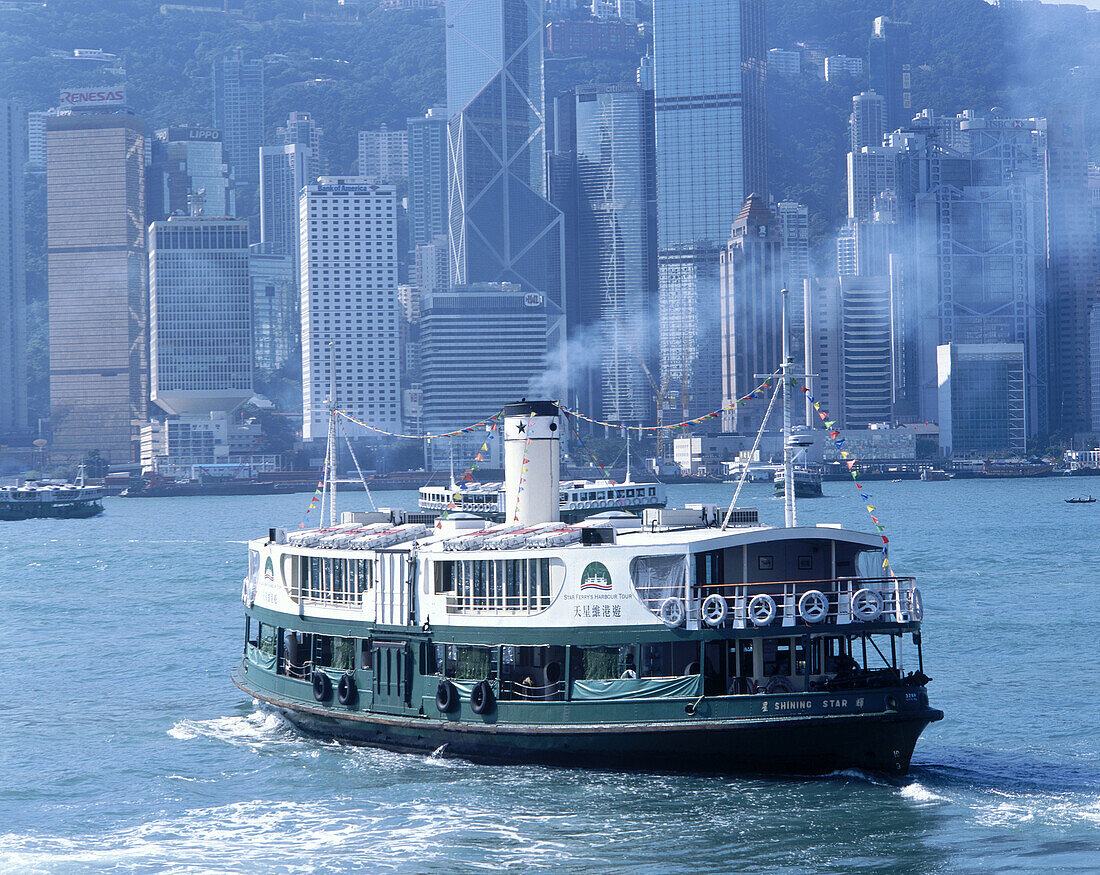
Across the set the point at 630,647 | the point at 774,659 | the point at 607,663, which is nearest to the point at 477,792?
the point at 607,663

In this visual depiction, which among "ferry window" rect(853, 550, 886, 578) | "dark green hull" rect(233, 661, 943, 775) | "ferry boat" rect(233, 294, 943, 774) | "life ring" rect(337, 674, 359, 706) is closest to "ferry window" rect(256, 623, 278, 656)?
"ferry boat" rect(233, 294, 943, 774)

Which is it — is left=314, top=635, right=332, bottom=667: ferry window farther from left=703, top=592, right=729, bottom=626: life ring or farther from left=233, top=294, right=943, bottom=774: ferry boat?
left=703, top=592, right=729, bottom=626: life ring

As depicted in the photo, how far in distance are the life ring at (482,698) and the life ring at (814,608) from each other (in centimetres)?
553

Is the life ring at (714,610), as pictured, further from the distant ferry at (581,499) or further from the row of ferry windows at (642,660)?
the distant ferry at (581,499)

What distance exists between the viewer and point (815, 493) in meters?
144

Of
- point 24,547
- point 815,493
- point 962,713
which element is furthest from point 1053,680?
point 815,493

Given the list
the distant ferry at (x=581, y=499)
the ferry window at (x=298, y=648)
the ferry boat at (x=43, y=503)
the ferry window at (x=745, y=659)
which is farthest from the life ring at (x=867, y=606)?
the ferry boat at (x=43, y=503)

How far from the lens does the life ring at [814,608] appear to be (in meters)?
24.7

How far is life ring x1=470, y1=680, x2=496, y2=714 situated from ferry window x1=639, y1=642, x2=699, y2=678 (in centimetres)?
279

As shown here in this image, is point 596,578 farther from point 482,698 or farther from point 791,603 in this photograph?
point 791,603

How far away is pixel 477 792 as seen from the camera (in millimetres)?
25625

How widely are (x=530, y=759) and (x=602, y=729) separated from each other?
1.71m

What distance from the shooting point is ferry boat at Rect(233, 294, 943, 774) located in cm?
2466

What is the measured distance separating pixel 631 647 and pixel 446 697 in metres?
3.57
